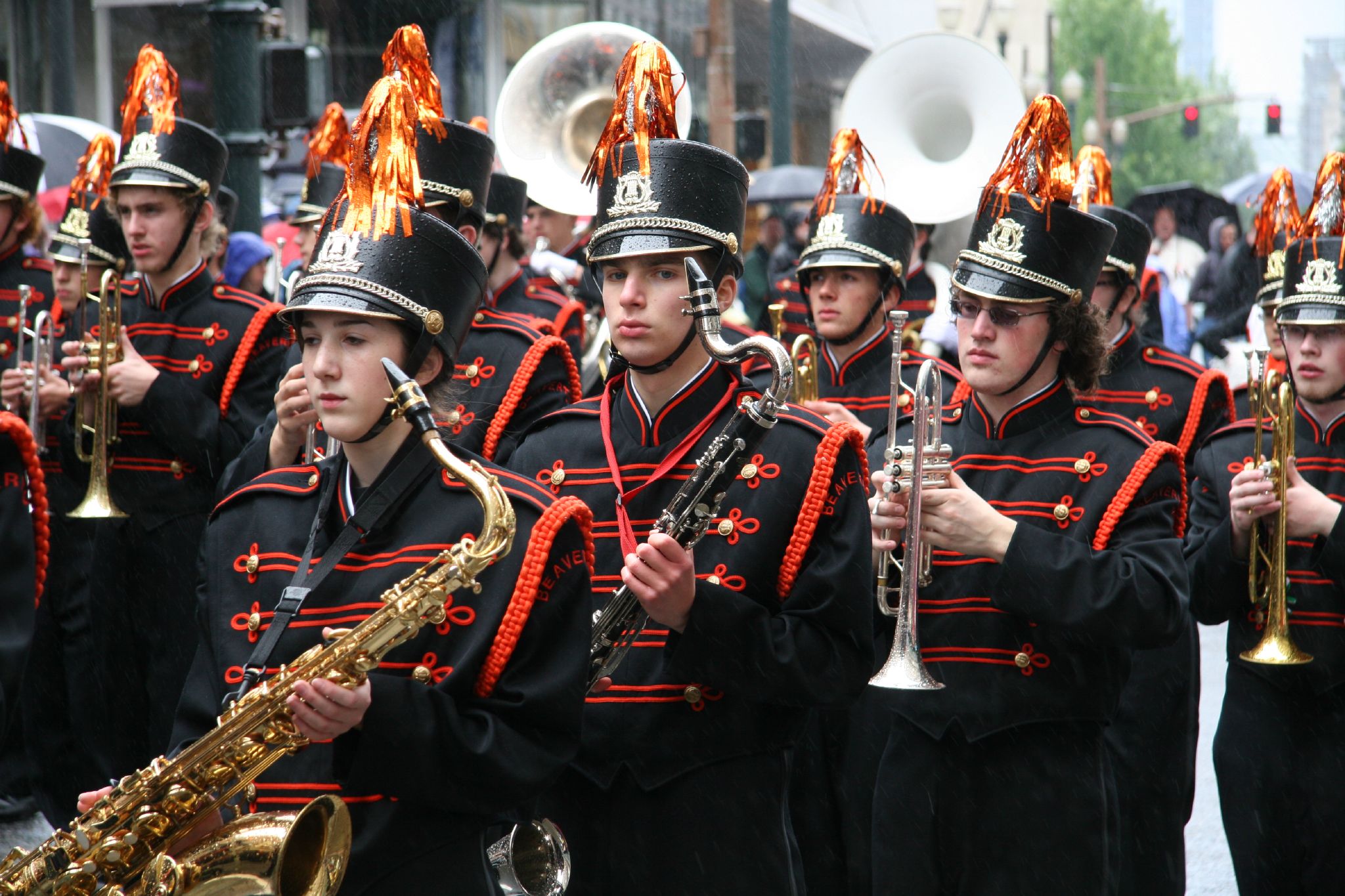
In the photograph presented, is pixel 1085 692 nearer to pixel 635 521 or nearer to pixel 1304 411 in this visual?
pixel 635 521

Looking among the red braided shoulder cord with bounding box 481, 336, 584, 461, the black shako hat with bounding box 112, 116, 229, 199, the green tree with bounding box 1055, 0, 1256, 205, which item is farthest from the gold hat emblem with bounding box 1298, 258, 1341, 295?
the green tree with bounding box 1055, 0, 1256, 205

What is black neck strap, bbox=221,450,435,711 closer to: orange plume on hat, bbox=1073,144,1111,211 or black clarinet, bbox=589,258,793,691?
black clarinet, bbox=589,258,793,691

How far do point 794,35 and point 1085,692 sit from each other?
92.7ft

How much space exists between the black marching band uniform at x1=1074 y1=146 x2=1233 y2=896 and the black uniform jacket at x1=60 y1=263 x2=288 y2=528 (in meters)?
3.21

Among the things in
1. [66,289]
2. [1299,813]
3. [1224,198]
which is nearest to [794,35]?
[1224,198]

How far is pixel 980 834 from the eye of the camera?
4453 millimetres

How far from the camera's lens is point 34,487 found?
4691 mm

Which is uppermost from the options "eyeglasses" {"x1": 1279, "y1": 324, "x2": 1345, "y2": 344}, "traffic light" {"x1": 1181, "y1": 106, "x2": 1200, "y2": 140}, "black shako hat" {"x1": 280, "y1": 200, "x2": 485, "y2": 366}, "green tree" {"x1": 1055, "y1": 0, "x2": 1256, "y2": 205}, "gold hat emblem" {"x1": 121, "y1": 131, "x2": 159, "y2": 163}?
"green tree" {"x1": 1055, "y1": 0, "x2": 1256, "y2": 205}

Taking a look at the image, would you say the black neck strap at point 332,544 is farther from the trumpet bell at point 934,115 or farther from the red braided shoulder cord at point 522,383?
the trumpet bell at point 934,115

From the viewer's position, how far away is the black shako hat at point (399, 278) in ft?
11.3

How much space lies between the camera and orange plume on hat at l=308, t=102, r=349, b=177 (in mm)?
7250

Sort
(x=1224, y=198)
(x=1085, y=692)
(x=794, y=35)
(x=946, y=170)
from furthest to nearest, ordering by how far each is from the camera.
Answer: (x=794, y=35) → (x=1224, y=198) → (x=946, y=170) → (x=1085, y=692)

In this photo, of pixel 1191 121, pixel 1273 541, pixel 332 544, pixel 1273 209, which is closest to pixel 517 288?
pixel 1273 209

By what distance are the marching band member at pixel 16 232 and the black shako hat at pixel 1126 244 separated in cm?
434
